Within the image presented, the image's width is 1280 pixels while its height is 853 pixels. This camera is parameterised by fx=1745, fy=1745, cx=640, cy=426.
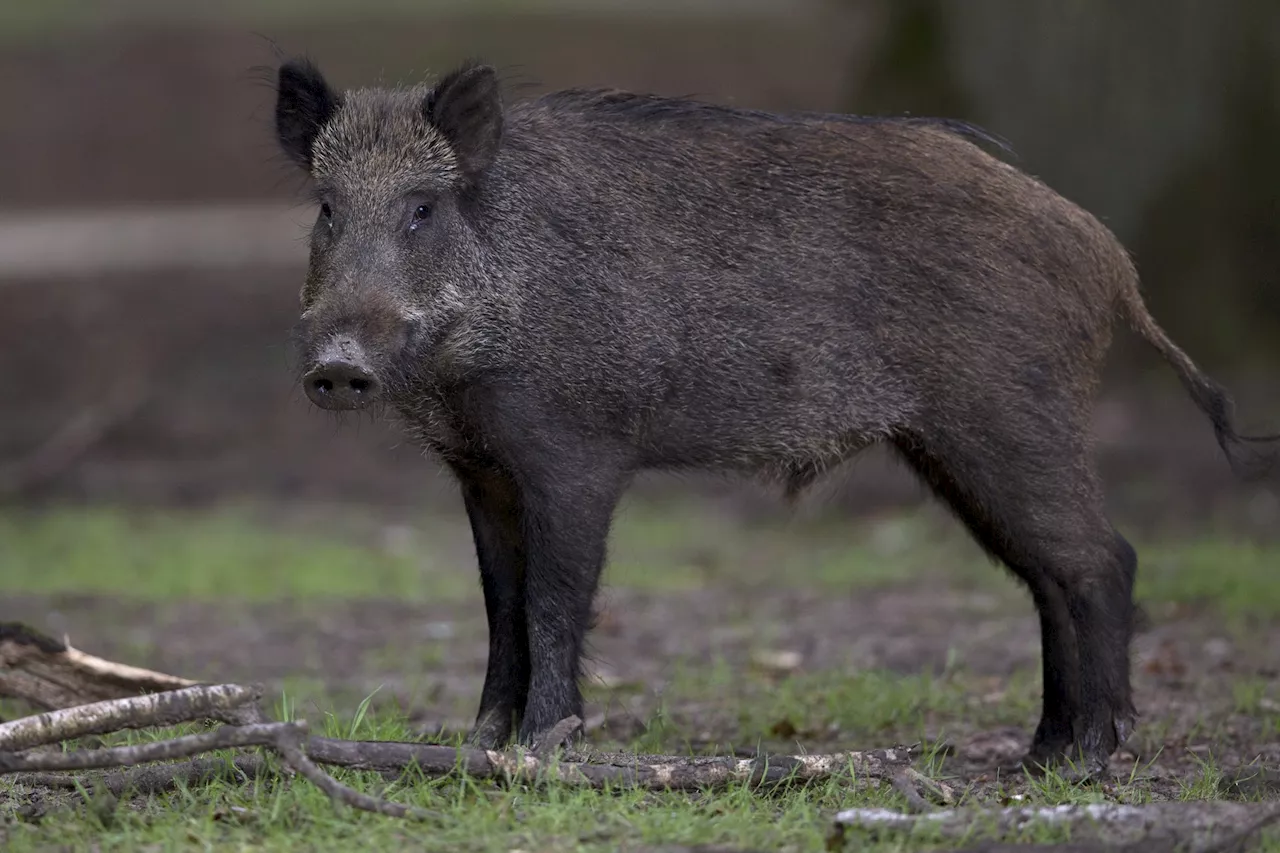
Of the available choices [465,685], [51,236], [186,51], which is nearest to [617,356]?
[465,685]

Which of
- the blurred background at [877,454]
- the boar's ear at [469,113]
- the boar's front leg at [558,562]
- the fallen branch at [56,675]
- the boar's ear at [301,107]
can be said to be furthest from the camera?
the blurred background at [877,454]

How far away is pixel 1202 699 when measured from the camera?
642 centimetres

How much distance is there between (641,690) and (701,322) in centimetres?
202

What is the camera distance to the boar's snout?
4.74 metres

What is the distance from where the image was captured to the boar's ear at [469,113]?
521cm

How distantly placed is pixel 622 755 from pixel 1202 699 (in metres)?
2.69

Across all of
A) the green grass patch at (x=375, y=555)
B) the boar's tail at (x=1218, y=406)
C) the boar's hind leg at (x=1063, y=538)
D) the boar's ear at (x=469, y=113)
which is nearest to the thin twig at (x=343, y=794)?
the boar's ear at (x=469, y=113)

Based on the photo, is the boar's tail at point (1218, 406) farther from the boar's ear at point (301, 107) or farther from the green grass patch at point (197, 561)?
the green grass patch at point (197, 561)

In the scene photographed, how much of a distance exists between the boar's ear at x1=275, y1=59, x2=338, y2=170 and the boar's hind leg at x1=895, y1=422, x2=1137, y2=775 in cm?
209

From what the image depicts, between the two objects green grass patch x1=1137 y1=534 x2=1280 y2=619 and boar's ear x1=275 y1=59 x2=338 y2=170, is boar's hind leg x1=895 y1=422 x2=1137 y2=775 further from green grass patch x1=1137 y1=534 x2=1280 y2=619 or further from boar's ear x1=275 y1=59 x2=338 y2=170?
green grass patch x1=1137 y1=534 x2=1280 y2=619

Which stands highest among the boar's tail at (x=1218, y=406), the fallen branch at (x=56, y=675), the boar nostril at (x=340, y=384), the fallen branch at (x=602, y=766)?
the boar nostril at (x=340, y=384)

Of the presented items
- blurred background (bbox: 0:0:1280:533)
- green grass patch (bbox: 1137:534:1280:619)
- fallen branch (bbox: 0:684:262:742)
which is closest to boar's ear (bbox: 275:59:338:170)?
blurred background (bbox: 0:0:1280:533)

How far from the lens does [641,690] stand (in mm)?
6875

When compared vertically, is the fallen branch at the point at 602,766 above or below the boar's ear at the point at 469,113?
below
